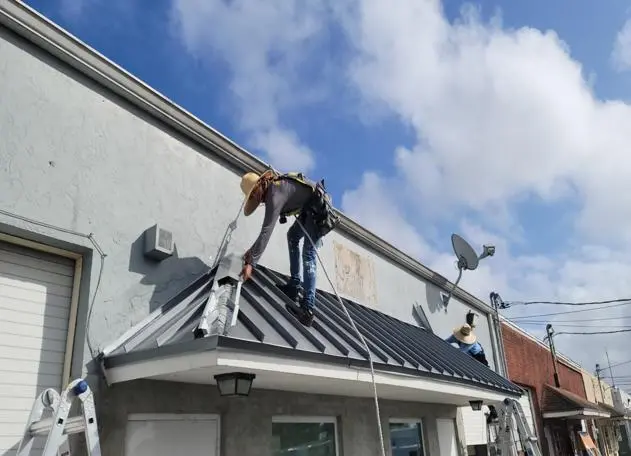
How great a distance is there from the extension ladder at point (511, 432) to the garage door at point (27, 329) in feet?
17.8

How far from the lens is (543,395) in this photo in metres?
19.3

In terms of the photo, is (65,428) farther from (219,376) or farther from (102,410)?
(219,376)

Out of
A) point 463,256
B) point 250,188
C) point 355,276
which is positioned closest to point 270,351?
point 250,188

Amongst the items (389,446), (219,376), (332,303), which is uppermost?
(332,303)

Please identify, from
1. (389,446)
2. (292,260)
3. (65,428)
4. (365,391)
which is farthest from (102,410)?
(389,446)

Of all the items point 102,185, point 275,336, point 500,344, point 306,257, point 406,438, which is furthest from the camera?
point 500,344

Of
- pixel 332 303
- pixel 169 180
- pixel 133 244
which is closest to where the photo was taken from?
pixel 133 244

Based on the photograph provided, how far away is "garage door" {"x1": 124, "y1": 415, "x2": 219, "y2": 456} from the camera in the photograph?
4742mm

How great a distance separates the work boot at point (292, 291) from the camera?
6.45 metres

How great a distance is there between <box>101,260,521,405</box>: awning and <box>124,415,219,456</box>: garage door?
400 millimetres

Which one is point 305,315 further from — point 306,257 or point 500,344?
point 500,344

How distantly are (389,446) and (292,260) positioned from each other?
342 centimetres

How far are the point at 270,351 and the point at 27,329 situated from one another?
6.58ft

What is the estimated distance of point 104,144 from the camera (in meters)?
5.38
